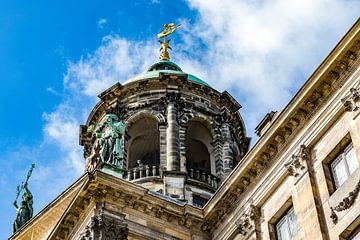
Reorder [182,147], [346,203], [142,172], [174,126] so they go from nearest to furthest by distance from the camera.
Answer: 1. [346,203]
2. [142,172]
3. [182,147]
4. [174,126]

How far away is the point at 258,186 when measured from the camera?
84.7 feet

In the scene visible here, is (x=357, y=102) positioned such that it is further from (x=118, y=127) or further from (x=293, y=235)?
(x=118, y=127)

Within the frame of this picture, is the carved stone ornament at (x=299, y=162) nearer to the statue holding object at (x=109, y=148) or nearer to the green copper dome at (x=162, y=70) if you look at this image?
the statue holding object at (x=109, y=148)

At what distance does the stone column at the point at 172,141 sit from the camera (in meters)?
35.8

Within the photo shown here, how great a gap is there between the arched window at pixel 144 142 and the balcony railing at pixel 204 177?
4083mm

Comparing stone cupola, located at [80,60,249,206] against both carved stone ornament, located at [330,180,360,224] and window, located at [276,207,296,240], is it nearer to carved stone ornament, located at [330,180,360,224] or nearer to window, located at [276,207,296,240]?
window, located at [276,207,296,240]

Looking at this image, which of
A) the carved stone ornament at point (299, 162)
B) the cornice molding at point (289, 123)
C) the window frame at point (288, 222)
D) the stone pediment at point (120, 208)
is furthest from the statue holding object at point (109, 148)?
the carved stone ornament at point (299, 162)

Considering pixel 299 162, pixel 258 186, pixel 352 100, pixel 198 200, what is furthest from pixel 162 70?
pixel 352 100

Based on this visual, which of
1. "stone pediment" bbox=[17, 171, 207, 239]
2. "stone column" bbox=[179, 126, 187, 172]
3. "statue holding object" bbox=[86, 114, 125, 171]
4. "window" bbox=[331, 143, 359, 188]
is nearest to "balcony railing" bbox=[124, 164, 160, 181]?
"stone column" bbox=[179, 126, 187, 172]

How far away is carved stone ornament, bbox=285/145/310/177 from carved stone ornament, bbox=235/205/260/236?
6.58 ft

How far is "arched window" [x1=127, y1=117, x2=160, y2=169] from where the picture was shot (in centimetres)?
3969

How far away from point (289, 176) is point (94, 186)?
653 cm

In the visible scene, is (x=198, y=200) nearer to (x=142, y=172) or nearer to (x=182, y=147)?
(x=142, y=172)

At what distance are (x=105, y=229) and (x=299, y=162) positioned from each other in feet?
21.7
